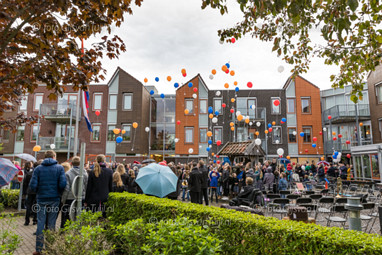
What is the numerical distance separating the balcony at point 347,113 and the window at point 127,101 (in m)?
20.8

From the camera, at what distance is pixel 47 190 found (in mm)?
5469

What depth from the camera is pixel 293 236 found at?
348cm

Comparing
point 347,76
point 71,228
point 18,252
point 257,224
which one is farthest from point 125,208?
point 347,76

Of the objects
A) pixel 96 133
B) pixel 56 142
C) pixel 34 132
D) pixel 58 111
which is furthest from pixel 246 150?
pixel 34 132

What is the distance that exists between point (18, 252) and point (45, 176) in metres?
1.75

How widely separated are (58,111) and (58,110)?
118mm

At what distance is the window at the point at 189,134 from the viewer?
93.0 ft

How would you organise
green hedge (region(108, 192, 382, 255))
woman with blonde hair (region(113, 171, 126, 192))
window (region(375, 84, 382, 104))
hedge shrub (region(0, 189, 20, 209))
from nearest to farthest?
green hedge (region(108, 192, 382, 255)) → woman with blonde hair (region(113, 171, 126, 192)) → hedge shrub (region(0, 189, 20, 209)) → window (region(375, 84, 382, 104))

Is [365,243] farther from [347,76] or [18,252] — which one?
[18,252]

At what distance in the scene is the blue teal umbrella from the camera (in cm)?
699

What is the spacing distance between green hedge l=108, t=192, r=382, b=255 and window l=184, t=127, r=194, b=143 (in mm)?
23023

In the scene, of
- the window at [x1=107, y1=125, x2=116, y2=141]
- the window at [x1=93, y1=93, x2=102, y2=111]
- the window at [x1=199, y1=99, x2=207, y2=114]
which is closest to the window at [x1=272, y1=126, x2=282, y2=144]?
the window at [x1=199, y1=99, x2=207, y2=114]

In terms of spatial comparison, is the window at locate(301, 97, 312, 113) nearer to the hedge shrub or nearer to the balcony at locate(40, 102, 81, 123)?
the balcony at locate(40, 102, 81, 123)

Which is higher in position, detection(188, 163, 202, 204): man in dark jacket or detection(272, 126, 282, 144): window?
detection(272, 126, 282, 144): window
